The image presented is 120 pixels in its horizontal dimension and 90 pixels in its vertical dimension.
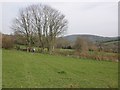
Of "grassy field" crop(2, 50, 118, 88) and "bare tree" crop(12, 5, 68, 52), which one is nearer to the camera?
"grassy field" crop(2, 50, 118, 88)

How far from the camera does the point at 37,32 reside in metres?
49.7

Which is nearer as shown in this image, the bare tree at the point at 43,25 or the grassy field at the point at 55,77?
the grassy field at the point at 55,77

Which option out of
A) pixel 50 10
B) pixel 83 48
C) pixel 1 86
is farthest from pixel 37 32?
pixel 1 86

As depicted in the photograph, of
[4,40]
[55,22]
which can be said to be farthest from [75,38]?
[4,40]

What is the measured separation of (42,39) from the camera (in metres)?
50.2

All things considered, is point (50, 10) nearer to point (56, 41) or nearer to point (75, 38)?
point (56, 41)

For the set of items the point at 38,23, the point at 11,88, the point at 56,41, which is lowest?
the point at 11,88

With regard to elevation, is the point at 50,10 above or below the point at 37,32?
above

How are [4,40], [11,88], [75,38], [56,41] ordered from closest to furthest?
1. [11,88]
2. [4,40]
3. [56,41]
4. [75,38]

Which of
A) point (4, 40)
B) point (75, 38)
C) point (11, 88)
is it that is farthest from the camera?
point (75, 38)

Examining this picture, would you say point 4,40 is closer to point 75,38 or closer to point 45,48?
point 45,48

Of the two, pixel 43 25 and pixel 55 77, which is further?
pixel 43 25

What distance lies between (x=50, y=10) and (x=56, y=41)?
278 inches

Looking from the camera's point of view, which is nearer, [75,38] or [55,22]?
[55,22]
